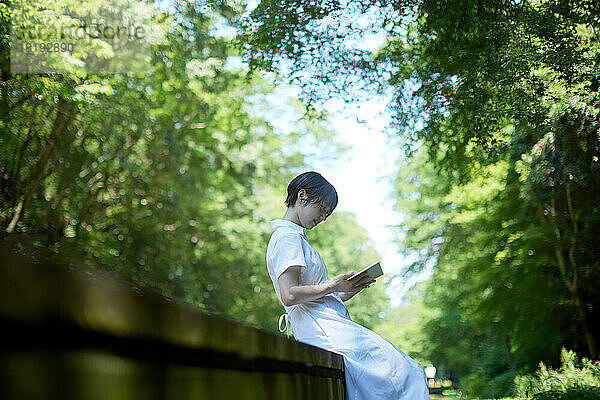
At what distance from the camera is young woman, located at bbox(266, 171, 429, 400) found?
9.20ft

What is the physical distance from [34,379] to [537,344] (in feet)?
44.7

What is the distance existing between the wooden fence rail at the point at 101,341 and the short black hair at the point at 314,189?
2.23 m

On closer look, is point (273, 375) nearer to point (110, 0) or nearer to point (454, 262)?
point (110, 0)

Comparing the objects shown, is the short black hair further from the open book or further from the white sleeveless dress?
the open book

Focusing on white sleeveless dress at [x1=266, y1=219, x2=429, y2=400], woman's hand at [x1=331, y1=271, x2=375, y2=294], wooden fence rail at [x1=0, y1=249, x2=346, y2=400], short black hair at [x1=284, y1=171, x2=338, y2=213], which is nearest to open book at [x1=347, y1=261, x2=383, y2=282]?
woman's hand at [x1=331, y1=271, x2=375, y2=294]

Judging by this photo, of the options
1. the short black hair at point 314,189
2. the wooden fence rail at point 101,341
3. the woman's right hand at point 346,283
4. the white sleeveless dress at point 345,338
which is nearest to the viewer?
the wooden fence rail at point 101,341

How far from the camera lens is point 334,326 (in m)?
2.99

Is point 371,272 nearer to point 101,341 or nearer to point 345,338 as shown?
point 345,338

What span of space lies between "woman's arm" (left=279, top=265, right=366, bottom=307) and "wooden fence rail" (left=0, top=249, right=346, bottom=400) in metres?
1.77

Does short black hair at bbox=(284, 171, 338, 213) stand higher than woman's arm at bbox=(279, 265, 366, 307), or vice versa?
short black hair at bbox=(284, 171, 338, 213)

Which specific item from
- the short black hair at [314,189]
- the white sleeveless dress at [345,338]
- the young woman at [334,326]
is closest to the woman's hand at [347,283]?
the young woman at [334,326]

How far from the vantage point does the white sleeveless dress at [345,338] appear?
2.80 m

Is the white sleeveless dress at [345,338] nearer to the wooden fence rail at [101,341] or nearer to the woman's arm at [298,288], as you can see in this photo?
the woman's arm at [298,288]

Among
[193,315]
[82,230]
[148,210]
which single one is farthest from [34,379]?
[148,210]
